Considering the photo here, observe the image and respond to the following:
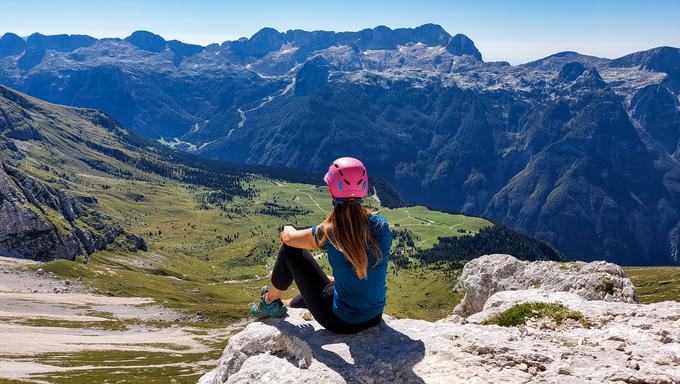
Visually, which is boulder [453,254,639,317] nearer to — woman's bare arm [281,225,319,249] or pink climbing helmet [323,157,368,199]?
pink climbing helmet [323,157,368,199]

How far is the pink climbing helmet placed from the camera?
1525 centimetres

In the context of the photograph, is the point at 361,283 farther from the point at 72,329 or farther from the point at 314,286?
the point at 72,329

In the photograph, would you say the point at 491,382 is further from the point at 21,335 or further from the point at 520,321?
the point at 21,335

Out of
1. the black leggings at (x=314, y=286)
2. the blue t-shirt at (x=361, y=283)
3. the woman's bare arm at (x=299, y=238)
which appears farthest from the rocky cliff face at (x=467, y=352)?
the woman's bare arm at (x=299, y=238)

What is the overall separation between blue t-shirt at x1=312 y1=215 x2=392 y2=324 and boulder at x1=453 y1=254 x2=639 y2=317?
81.9 ft

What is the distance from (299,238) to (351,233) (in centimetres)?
207

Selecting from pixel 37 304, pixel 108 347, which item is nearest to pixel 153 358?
pixel 108 347

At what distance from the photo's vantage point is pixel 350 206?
1519 cm

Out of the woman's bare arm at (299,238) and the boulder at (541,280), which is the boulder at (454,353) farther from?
the boulder at (541,280)

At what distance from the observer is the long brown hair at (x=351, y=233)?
14.9m

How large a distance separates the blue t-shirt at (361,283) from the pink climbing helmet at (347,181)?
99 centimetres

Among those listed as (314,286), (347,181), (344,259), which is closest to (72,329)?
(314,286)

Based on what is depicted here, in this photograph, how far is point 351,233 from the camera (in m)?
14.8

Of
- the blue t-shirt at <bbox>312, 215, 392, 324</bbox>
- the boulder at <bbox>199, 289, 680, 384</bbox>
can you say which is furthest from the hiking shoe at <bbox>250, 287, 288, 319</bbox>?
the blue t-shirt at <bbox>312, 215, 392, 324</bbox>
